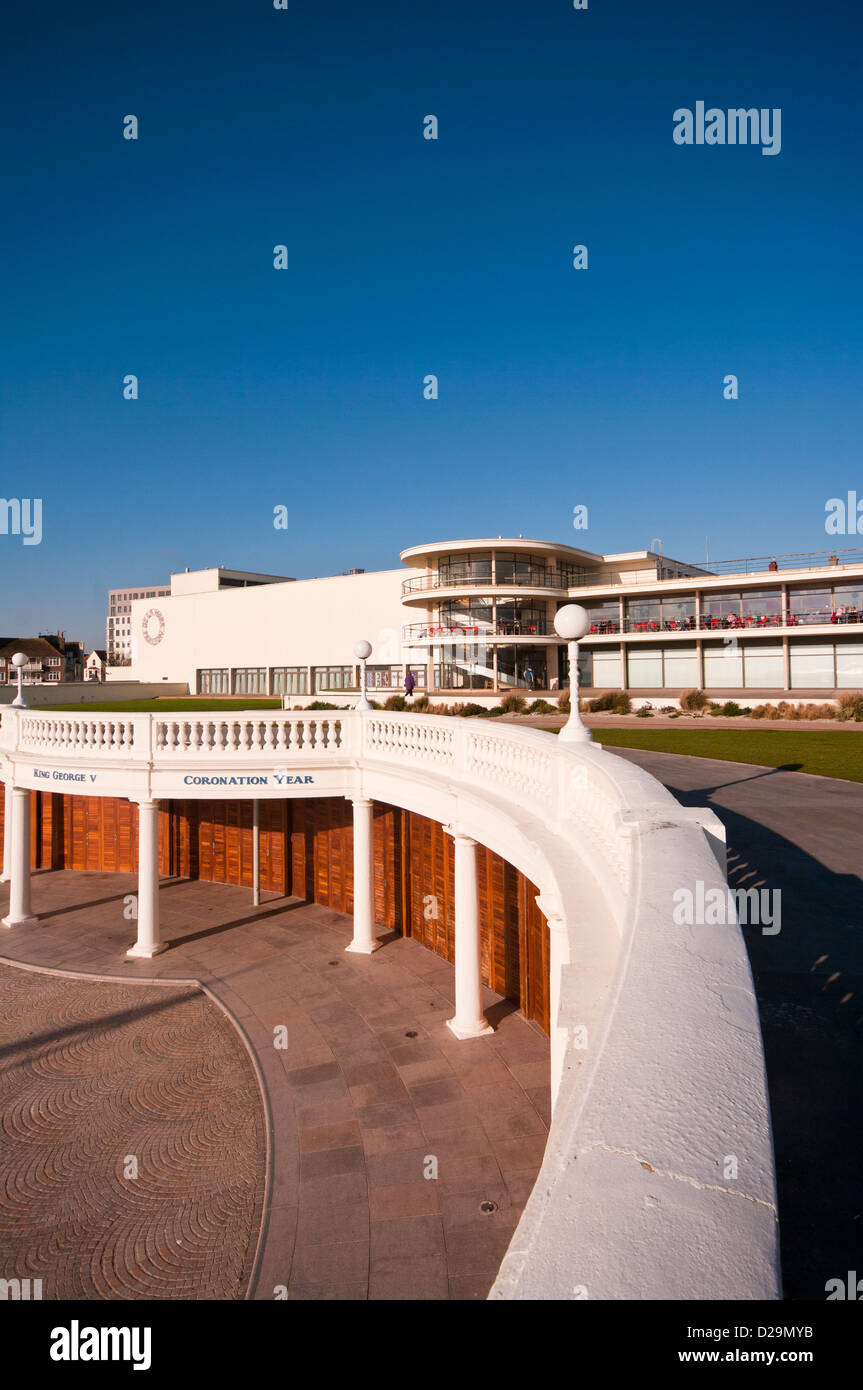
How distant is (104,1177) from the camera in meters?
7.82

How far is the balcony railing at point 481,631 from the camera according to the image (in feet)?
143

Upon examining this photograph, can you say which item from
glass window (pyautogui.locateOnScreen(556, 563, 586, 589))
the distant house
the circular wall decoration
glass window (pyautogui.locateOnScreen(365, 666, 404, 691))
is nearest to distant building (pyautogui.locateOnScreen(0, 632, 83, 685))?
the distant house

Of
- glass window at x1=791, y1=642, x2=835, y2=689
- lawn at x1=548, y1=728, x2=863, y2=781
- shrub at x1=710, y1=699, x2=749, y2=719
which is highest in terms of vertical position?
glass window at x1=791, y1=642, x2=835, y2=689

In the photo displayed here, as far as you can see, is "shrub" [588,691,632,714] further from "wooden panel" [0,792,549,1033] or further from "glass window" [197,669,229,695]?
"glass window" [197,669,229,695]

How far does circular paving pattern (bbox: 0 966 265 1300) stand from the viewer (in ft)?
21.7

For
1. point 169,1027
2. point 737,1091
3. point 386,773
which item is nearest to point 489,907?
point 386,773

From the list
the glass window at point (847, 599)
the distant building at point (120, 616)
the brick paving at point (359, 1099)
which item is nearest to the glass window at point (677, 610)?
the glass window at point (847, 599)

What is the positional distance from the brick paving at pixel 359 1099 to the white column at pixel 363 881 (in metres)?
0.39

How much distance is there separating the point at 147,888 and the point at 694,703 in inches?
1050

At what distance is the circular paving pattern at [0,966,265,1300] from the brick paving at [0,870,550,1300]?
0.14m

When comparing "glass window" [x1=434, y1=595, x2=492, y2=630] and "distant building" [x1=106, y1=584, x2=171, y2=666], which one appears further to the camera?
"distant building" [x1=106, y1=584, x2=171, y2=666]

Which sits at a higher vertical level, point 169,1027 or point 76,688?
point 76,688
